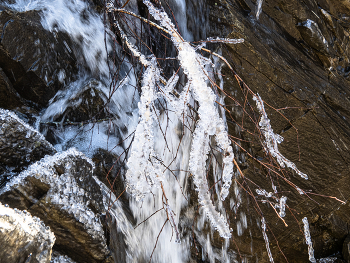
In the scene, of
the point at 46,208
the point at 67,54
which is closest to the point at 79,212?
the point at 46,208

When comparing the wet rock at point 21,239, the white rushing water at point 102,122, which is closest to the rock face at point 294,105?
the white rushing water at point 102,122

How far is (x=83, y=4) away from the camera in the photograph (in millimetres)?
2285

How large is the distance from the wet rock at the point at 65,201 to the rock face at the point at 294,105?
1359 mm

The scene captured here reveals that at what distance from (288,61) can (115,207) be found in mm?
2057

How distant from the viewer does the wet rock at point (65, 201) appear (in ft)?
4.89

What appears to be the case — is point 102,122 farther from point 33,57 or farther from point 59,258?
point 59,258

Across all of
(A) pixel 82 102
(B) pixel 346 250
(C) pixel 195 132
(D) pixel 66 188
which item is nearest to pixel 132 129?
(A) pixel 82 102

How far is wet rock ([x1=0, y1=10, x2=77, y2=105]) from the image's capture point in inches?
75.8

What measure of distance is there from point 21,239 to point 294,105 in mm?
2370

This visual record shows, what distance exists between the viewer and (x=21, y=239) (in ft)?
3.71

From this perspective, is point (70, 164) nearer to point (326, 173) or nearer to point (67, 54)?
point (67, 54)

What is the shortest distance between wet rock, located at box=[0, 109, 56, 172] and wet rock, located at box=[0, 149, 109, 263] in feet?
0.37

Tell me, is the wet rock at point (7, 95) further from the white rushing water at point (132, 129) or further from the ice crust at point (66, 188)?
the ice crust at point (66, 188)

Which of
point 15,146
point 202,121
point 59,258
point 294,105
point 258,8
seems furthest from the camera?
point 258,8
